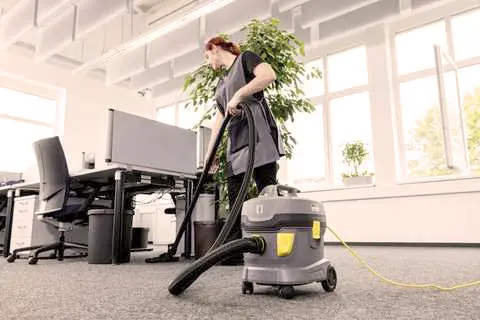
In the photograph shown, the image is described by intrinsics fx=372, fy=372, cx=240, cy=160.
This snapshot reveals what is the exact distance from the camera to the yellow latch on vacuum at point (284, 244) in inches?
44.6

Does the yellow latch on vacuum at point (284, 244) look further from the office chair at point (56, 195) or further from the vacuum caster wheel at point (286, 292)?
the office chair at point (56, 195)

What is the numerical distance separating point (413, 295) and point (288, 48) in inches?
75.1

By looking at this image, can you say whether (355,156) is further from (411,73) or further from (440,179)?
(411,73)

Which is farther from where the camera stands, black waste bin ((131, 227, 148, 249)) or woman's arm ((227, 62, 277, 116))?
black waste bin ((131, 227, 148, 249))

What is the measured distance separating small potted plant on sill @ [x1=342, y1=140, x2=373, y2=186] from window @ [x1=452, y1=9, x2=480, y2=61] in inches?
58.9

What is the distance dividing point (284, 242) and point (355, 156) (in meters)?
3.70

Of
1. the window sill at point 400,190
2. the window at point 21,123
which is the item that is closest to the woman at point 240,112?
the window sill at point 400,190

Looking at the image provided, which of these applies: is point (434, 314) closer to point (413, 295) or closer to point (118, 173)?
point (413, 295)

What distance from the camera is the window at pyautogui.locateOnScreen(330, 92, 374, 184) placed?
476 centimetres

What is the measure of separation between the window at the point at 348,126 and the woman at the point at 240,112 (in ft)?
11.3

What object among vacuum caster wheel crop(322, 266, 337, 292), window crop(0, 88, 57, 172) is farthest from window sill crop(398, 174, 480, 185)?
window crop(0, 88, 57, 172)

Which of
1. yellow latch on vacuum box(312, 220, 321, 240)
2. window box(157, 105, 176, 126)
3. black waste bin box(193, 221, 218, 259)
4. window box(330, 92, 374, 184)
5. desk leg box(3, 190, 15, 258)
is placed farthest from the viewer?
window box(157, 105, 176, 126)

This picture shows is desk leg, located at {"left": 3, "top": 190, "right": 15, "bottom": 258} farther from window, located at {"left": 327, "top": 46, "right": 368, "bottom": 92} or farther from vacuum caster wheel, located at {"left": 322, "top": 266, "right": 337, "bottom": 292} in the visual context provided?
window, located at {"left": 327, "top": 46, "right": 368, "bottom": 92}

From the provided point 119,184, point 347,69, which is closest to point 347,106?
point 347,69
